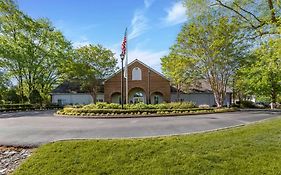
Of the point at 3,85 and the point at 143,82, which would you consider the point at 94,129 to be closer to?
the point at 143,82

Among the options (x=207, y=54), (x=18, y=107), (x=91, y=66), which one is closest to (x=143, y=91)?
(x=91, y=66)

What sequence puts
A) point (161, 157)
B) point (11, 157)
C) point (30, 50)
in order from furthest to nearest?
1. point (30, 50)
2. point (11, 157)
3. point (161, 157)

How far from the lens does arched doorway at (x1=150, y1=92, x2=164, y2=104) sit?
43.5m

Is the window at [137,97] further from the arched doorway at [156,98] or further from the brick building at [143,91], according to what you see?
the arched doorway at [156,98]

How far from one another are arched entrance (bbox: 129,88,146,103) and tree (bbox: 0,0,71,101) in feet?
→ 39.8

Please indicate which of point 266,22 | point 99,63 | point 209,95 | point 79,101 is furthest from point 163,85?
point 266,22

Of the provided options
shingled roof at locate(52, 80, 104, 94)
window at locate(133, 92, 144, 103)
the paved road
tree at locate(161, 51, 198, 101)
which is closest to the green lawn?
the paved road

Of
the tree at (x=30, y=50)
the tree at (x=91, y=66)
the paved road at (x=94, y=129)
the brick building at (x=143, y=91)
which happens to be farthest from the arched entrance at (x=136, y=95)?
the paved road at (x=94, y=129)

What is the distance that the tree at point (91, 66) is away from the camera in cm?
4391

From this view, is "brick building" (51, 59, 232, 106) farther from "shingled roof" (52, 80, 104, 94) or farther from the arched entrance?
"shingled roof" (52, 80, 104, 94)

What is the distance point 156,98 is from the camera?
4406 cm

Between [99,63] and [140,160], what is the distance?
39.8m

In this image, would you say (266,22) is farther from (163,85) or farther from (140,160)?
(163,85)

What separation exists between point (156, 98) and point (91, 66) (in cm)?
1185
